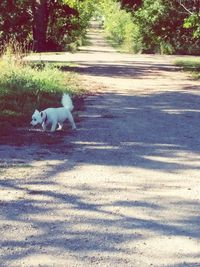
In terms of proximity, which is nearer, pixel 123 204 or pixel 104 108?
pixel 123 204

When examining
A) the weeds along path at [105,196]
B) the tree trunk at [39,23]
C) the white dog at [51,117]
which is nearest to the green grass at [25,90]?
the white dog at [51,117]

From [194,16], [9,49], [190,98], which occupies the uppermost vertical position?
[194,16]

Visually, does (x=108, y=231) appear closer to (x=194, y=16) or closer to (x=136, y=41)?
(x=194, y=16)

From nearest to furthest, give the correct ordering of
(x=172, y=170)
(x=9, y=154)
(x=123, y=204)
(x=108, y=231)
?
(x=108, y=231) → (x=123, y=204) → (x=172, y=170) → (x=9, y=154)

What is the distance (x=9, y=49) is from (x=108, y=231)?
1175 cm

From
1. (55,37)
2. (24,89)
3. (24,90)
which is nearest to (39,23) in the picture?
(55,37)

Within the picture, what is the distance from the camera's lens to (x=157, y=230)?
A: 4.47 meters

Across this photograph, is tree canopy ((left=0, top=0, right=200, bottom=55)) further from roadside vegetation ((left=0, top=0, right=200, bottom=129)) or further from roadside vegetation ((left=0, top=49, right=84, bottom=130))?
roadside vegetation ((left=0, top=49, right=84, bottom=130))

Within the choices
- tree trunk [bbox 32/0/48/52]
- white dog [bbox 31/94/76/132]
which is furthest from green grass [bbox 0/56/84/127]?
tree trunk [bbox 32/0/48/52]

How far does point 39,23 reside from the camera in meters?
32.4

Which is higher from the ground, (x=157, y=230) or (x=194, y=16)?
(x=194, y=16)

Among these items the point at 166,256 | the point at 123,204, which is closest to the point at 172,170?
the point at 123,204

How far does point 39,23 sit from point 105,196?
1119 inches

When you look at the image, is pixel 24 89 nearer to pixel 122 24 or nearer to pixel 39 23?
pixel 39 23
